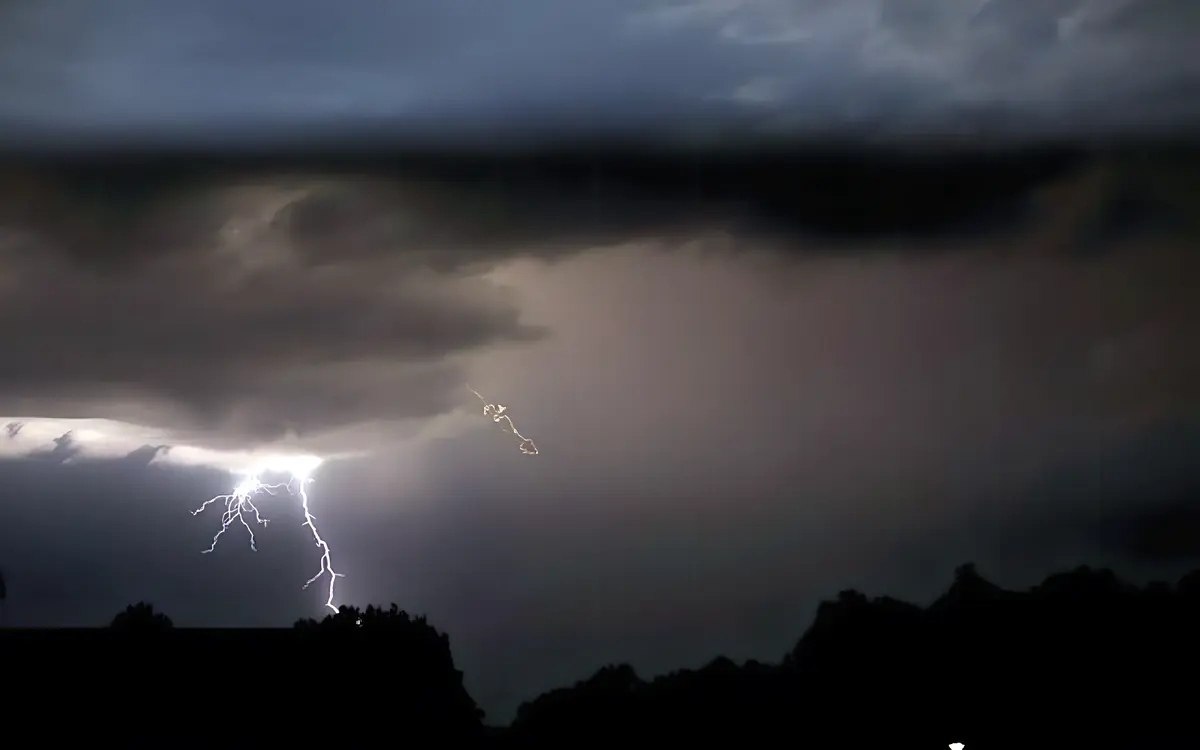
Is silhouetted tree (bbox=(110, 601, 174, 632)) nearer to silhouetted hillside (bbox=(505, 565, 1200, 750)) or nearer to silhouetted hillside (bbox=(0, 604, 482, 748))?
silhouetted hillside (bbox=(0, 604, 482, 748))

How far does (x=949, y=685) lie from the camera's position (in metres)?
22.3

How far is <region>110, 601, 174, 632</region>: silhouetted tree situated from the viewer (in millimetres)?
15490

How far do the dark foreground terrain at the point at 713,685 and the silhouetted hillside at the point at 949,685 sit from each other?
0.15 ft

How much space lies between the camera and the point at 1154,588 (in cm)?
2503

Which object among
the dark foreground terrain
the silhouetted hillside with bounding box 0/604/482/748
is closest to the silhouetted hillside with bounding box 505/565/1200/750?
the dark foreground terrain

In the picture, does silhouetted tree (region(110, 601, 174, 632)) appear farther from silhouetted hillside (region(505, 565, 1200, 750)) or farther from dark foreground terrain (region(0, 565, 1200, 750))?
silhouetted hillside (region(505, 565, 1200, 750))

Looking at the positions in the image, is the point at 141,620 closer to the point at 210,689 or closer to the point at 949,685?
the point at 210,689

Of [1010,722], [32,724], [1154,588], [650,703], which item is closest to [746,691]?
[650,703]

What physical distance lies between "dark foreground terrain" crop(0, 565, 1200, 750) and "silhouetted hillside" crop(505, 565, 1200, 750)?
47mm

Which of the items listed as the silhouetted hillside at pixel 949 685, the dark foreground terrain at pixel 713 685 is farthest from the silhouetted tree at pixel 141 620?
the silhouetted hillside at pixel 949 685

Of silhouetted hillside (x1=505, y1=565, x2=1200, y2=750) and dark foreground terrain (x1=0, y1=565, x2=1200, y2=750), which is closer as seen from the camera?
dark foreground terrain (x1=0, y1=565, x2=1200, y2=750)

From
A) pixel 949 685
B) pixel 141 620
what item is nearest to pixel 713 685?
pixel 949 685

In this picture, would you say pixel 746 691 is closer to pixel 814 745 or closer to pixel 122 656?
pixel 814 745

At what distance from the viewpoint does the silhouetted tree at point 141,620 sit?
15490 mm
